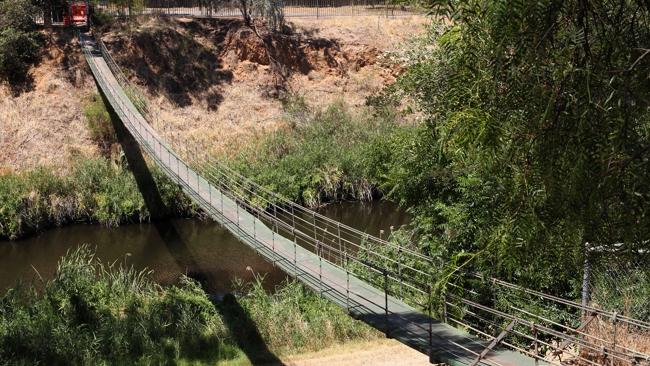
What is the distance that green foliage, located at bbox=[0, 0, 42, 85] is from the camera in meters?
21.9

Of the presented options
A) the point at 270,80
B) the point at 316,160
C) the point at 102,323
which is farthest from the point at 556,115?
the point at 270,80

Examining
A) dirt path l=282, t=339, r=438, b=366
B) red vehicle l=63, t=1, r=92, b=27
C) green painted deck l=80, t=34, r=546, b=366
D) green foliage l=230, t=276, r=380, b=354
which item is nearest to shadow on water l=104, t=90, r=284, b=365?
green foliage l=230, t=276, r=380, b=354

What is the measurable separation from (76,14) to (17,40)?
7.94 ft

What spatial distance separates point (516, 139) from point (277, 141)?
1894cm

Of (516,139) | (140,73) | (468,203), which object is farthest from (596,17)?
(140,73)

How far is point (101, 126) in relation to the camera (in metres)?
21.1

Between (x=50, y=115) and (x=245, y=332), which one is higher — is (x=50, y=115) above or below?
above

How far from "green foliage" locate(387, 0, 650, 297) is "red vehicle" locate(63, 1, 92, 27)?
22.5m

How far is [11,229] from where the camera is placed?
684 inches

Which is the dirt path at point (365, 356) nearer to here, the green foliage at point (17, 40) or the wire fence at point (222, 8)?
the wire fence at point (222, 8)

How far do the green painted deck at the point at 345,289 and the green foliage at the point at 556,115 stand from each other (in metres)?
2.19

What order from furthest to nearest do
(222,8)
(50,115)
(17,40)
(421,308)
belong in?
(222,8) < (17,40) < (50,115) < (421,308)

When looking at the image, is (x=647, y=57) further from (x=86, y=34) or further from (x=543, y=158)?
(x=86, y=34)

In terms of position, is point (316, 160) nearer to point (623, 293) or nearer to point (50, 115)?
point (50, 115)
